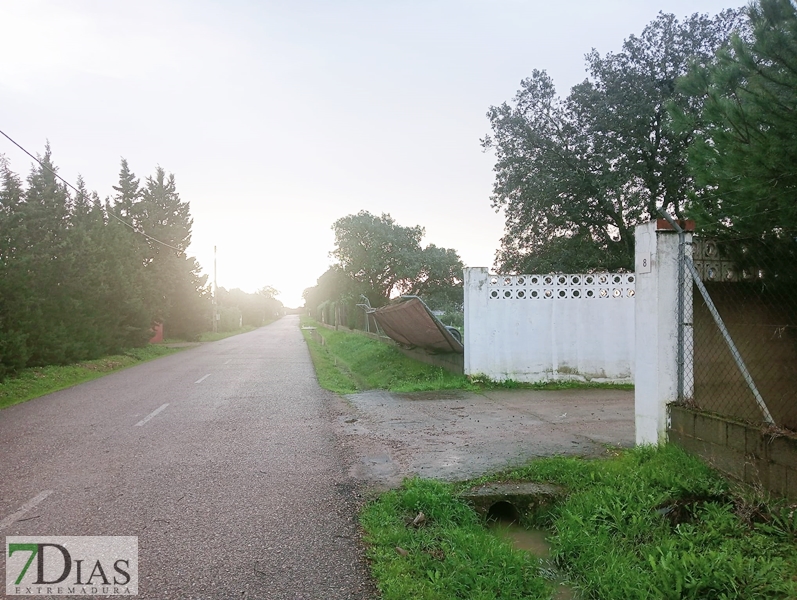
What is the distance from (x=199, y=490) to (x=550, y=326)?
8.04 m

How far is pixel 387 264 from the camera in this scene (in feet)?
139

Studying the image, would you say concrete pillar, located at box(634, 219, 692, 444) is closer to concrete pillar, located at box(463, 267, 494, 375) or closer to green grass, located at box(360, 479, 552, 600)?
green grass, located at box(360, 479, 552, 600)

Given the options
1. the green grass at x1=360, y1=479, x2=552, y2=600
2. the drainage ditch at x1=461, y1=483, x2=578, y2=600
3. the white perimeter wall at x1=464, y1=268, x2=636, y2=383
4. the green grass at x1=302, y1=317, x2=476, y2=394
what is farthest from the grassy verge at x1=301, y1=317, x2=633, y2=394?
the green grass at x1=360, y1=479, x2=552, y2=600

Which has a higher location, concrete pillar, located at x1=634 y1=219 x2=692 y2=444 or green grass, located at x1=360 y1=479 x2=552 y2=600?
concrete pillar, located at x1=634 y1=219 x2=692 y2=444

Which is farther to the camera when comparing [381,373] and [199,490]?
[381,373]

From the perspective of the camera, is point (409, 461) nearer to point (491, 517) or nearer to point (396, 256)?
point (491, 517)

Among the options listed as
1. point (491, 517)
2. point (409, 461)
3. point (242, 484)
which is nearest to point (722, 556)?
point (491, 517)

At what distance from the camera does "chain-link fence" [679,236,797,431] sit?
203 inches

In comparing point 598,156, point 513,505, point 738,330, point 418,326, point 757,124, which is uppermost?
point 598,156

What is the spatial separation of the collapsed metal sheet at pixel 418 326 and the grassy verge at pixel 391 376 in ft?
2.06

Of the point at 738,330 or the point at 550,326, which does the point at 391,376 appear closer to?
the point at 550,326

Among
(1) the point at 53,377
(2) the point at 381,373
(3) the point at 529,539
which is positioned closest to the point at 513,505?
(3) the point at 529,539

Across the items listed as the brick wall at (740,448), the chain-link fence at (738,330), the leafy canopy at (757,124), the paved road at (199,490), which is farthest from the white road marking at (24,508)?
the leafy canopy at (757,124)

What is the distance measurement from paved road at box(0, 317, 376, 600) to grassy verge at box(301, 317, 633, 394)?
8.76 ft
